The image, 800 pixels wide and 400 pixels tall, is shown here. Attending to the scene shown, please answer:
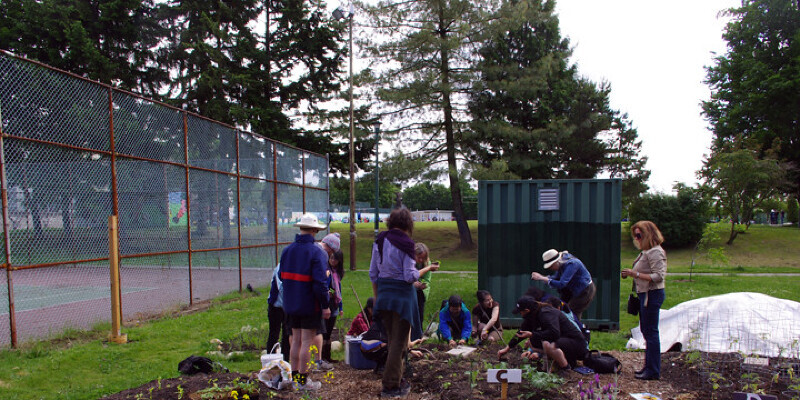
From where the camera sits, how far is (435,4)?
21875 mm

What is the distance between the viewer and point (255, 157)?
12695 millimetres

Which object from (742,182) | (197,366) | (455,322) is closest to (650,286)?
(455,322)

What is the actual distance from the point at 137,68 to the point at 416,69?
14135 mm

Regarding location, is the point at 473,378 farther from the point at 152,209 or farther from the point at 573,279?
the point at 152,209

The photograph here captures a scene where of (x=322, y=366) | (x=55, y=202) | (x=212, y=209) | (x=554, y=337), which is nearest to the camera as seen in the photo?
(x=554, y=337)

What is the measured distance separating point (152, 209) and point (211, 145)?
208cm

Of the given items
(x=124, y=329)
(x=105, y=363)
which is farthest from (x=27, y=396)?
(x=124, y=329)

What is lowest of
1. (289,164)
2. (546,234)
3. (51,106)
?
(546,234)

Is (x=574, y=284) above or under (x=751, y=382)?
above

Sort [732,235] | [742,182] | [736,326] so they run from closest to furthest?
[736,326], [742,182], [732,235]

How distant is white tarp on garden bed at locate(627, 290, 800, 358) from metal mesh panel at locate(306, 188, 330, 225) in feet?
33.4

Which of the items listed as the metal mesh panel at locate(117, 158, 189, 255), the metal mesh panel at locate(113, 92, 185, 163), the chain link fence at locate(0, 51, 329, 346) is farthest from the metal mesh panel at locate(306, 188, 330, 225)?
the metal mesh panel at locate(117, 158, 189, 255)

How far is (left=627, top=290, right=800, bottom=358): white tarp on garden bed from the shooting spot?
5805 millimetres

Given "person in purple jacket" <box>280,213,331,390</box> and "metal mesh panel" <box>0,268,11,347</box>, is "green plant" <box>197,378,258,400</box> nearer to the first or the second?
"person in purple jacket" <box>280,213,331,390</box>
